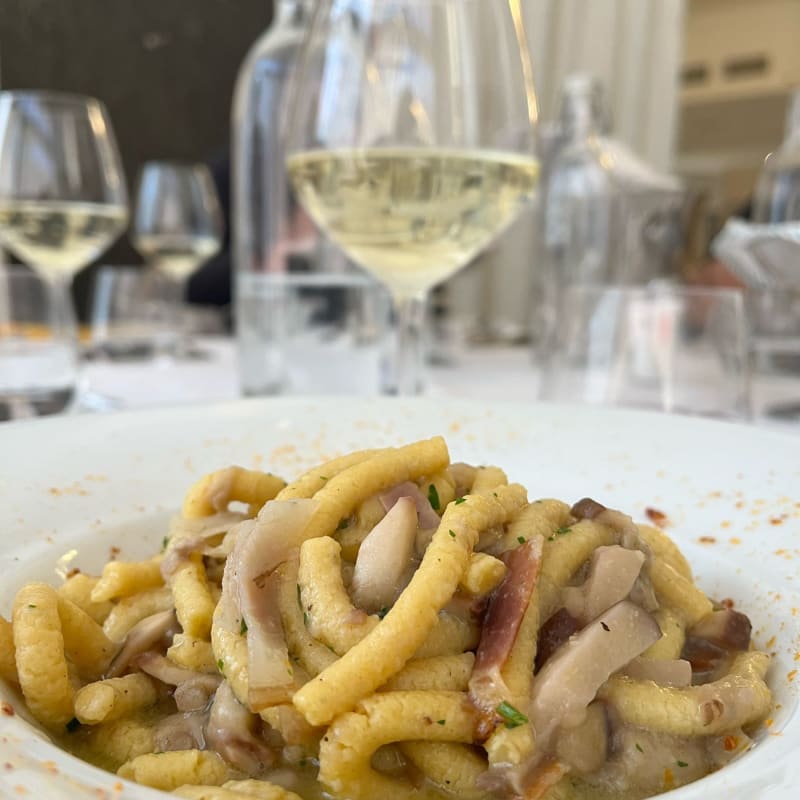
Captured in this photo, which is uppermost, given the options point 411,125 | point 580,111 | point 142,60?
point 142,60

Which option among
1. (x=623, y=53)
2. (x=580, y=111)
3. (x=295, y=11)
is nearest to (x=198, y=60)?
(x=623, y=53)

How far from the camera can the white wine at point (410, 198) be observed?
97 centimetres

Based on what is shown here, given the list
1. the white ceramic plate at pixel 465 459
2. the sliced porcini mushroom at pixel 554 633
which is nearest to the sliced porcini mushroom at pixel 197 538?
the white ceramic plate at pixel 465 459

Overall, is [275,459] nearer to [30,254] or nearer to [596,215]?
[30,254]

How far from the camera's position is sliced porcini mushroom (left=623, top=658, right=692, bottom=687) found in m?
0.50

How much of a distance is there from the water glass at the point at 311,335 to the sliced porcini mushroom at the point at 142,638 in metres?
0.87

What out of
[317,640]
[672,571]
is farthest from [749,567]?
[317,640]

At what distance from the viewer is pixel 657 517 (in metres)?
0.76

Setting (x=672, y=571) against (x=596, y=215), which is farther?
(x=596, y=215)

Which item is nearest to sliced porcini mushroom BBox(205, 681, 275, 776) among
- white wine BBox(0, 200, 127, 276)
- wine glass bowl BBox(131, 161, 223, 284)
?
white wine BBox(0, 200, 127, 276)

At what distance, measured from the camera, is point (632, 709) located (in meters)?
0.47

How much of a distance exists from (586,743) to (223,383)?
1.23 meters

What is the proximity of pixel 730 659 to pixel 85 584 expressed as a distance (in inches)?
17.3

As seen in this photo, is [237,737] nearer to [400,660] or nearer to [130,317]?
[400,660]
